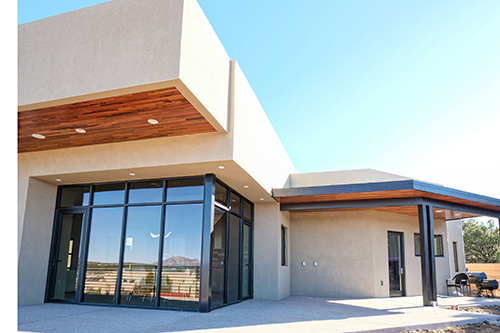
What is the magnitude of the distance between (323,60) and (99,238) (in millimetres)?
11371

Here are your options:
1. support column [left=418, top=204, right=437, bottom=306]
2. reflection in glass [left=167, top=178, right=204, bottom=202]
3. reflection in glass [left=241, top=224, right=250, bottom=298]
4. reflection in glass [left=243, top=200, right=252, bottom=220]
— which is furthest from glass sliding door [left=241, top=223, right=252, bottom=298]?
support column [left=418, top=204, right=437, bottom=306]

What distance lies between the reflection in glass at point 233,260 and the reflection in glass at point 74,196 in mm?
3590

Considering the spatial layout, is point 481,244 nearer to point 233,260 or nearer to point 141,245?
point 233,260

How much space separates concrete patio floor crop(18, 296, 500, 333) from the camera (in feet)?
18.4

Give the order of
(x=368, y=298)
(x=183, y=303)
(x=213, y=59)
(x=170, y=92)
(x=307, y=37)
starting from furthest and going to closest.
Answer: (x=307, y=37) < (x=368, y=298) < (x=183, y=303) < (x=213, y=59) < (x=170, y=92)

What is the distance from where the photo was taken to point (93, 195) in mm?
8742

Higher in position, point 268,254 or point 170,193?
point 170,193

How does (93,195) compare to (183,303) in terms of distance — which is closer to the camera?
(183,303)

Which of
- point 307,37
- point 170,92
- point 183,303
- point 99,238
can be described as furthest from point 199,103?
point 307,37

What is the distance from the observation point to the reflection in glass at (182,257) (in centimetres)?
742

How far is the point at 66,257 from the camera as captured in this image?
8664 mm

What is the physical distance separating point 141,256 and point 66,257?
2.18 m

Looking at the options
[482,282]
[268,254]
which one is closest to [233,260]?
[268,254]

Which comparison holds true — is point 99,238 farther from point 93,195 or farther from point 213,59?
point 213,59
